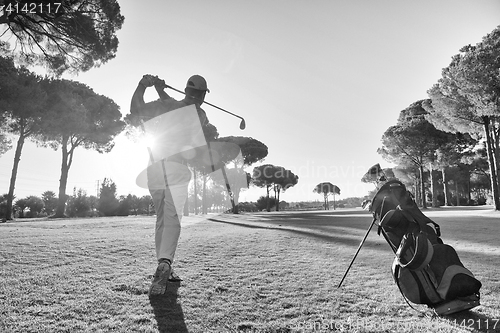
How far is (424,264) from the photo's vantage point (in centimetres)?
213

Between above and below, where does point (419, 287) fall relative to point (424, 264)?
below

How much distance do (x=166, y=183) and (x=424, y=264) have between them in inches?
104

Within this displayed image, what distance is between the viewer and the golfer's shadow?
1.85 metres

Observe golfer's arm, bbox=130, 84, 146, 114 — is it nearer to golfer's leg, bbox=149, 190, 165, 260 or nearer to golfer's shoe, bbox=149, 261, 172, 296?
golfer's leg, bbox=149, 190, 165, 260

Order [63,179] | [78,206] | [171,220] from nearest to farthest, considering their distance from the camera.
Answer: [171,220] → [63,179] → [78,206]

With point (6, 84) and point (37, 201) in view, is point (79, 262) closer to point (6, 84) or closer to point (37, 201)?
point (6, 84)

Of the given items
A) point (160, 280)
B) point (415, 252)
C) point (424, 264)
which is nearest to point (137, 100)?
point (160, 280)

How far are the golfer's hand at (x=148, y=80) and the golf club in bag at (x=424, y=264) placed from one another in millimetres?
3165

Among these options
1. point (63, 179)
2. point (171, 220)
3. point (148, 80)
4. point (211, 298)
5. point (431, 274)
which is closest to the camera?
point (431, 274)

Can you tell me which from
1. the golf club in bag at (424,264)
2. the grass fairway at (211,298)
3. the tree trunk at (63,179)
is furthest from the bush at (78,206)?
the golf club in bag at (424,264)

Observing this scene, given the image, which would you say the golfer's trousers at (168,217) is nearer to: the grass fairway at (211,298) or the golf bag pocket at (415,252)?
the grass fairway at (211,298)

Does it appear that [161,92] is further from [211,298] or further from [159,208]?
[211,298]

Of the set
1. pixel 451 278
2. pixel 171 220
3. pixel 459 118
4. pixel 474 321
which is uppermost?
pixel 459 118

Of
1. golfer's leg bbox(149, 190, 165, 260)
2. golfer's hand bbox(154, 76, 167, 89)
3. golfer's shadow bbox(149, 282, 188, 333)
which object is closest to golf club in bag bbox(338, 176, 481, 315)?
golfer's shadow bbox(149, 282, 188, 333)
